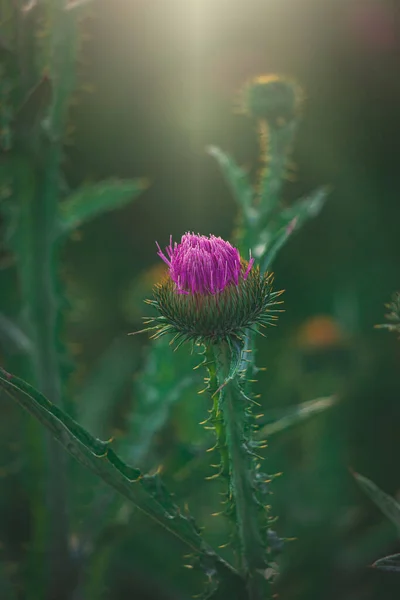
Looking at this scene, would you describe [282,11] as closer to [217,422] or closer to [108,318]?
[108,318]

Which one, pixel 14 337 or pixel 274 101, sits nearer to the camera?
pixel 14 337

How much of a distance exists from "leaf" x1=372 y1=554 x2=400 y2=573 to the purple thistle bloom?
2.21 ft

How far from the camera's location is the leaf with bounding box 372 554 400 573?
1.43 meters

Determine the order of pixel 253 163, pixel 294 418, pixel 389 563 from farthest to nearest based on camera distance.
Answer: pixel 253 163 < pixel 294 418 < pixel 389 563

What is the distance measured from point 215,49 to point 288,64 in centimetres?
51

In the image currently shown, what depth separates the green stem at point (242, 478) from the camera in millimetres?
1463

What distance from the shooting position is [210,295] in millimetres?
1493

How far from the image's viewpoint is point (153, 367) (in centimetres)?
242

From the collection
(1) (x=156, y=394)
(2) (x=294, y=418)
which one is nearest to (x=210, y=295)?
(2) (x=294, y=418)

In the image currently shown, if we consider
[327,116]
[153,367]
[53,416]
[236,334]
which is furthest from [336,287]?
[53,416]

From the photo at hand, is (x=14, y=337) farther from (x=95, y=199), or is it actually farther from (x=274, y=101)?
(x=274, y=101)

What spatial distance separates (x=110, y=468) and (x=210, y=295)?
17.3 inches

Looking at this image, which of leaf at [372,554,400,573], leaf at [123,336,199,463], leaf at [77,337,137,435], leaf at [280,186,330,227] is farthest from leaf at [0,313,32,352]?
leaf at [372,554,400,573]

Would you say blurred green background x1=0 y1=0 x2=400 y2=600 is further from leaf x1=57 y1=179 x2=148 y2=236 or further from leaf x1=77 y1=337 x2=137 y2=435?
leaf x1=57 y1=179 x2=148 y2=236
